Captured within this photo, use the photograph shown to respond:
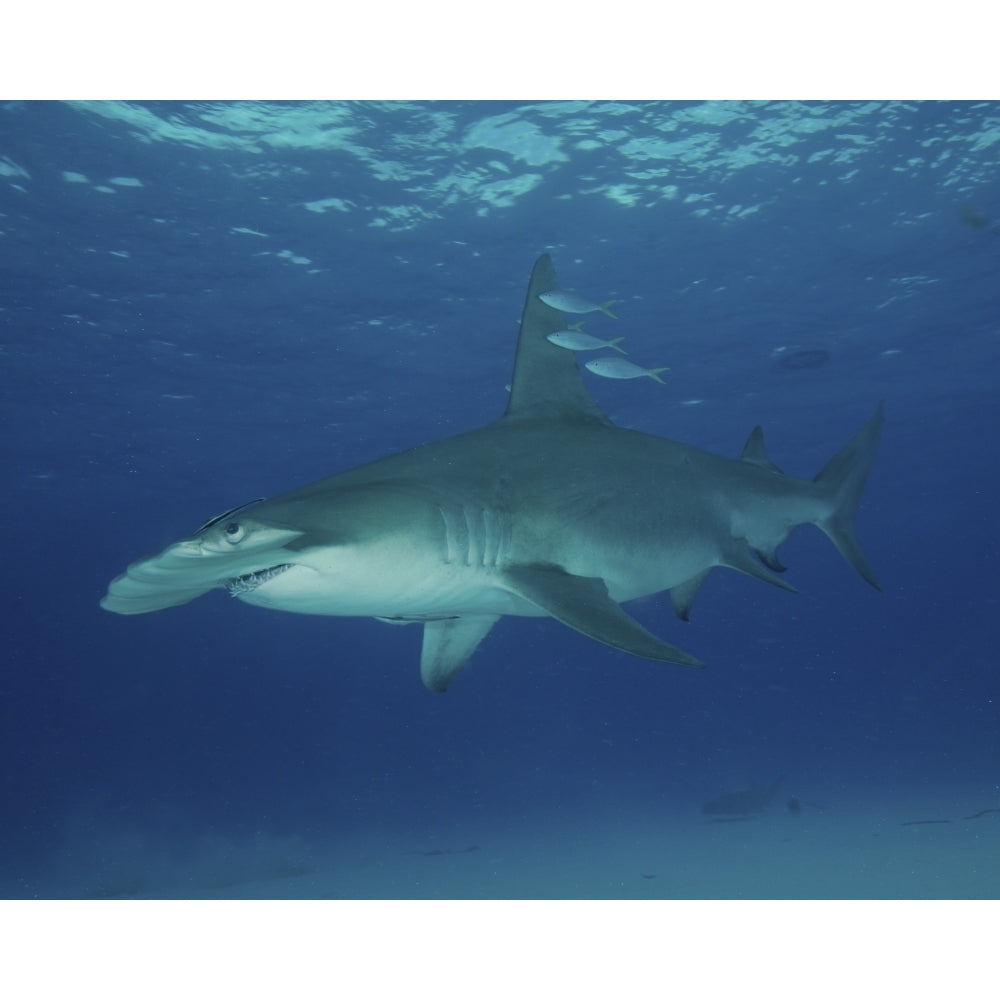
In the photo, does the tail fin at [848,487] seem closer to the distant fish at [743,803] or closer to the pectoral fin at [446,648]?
the pectoral fin at [446,648]

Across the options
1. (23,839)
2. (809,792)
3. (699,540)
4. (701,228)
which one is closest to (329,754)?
(23,839)

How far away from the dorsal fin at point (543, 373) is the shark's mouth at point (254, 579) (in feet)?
8.01

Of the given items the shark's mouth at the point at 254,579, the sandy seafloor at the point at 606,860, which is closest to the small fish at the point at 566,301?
the shark's mouth at the point at 254,579

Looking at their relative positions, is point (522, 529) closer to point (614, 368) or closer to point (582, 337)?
point (582, 337)

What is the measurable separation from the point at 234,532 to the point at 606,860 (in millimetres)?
18147

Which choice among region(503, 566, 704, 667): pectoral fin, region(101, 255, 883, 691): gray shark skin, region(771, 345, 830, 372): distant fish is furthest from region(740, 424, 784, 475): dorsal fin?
region(771, 345, 830, 372): distant fish

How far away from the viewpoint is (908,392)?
26.9m

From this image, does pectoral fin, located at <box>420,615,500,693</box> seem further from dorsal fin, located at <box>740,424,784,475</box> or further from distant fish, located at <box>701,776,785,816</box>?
distant fish, located at <box>701,776,785,816</box>

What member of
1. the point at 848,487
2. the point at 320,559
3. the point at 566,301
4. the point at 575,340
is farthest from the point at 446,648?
the point at 848,487

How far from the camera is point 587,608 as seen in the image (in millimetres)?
4004

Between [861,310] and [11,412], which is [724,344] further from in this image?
[11,412]

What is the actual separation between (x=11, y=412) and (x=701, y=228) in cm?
1977

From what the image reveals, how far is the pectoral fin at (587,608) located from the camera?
3545mm

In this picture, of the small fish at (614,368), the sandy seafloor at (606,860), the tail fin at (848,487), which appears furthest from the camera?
the sandy seafloor at (606,860)
